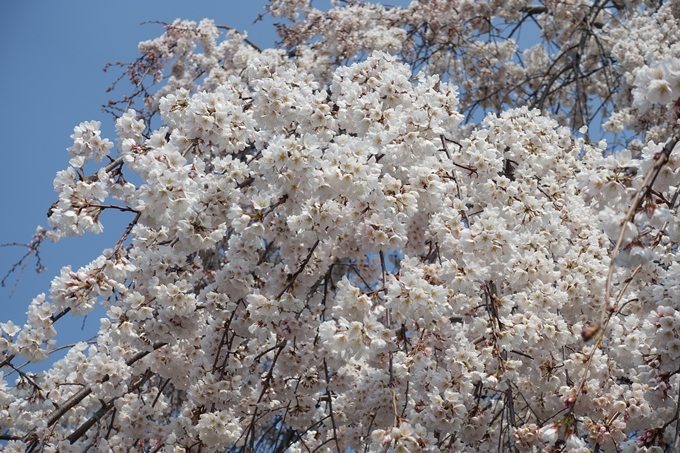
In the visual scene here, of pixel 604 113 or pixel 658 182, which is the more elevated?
pixel 604 113

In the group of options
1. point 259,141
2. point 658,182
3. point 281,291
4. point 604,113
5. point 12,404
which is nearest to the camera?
point 658,182

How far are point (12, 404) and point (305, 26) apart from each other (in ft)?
15.6

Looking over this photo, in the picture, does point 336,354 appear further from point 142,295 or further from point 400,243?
point 142,295

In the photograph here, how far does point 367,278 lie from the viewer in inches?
137

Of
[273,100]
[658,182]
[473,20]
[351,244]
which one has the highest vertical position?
[473,20]

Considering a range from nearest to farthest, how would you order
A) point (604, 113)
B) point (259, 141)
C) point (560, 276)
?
point (560, 276), point (259, 141), point (604, 113)

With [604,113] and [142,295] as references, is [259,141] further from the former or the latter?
[604,113]

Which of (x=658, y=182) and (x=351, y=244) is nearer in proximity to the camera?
(x=658, y=182)

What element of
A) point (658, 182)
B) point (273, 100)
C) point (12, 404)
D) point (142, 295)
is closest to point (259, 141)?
point (273, 100)

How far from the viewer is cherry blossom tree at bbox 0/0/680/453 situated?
2.32m

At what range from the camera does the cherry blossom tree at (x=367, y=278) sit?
2.32 m

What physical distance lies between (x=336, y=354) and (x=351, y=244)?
77cm

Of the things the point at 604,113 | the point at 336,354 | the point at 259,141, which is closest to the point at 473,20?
the point at 604,113

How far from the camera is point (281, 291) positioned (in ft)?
8.84
